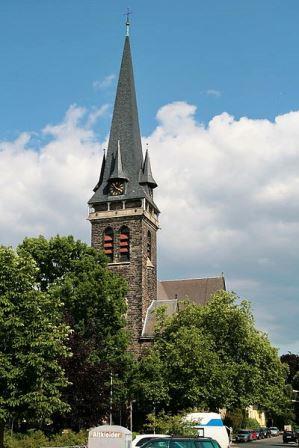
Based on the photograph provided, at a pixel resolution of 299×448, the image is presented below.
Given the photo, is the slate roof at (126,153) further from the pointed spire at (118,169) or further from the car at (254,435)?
the car at (254,435)

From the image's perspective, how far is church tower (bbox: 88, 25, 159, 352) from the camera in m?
53.8

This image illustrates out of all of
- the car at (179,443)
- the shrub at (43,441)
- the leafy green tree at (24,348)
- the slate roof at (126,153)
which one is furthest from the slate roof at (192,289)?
the car at (179,443)

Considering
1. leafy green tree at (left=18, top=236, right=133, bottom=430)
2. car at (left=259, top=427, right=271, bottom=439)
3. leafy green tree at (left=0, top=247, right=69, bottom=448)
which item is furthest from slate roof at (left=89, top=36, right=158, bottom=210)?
leafy green tree at (left=0, top=247, right=69, bottom=448)

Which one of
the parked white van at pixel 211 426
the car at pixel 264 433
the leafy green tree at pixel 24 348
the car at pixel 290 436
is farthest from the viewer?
the car at pixel 264 433

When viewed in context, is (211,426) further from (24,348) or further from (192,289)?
(192,289)

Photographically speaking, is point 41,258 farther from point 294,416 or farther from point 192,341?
point 294,416

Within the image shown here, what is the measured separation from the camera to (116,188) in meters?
57.0

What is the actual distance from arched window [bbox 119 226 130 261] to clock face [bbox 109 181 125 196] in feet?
11.0

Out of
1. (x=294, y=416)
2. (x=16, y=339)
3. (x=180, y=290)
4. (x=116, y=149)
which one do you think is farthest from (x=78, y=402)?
(x=294, y=416)

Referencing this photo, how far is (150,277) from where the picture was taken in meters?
55.7

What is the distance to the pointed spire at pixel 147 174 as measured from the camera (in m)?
57.0

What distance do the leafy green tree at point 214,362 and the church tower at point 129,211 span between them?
24.5ft

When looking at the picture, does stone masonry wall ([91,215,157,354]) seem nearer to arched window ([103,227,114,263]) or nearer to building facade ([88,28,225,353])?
building facade ([88,28,225,353])

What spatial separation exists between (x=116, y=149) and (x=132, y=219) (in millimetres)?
7121
